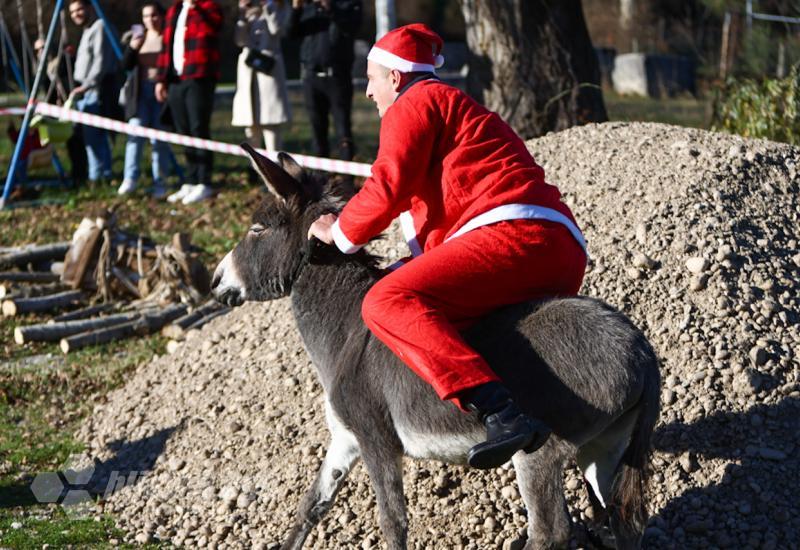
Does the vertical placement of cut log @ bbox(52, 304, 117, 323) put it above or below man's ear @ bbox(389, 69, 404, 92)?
below

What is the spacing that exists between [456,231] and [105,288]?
6.25 meters

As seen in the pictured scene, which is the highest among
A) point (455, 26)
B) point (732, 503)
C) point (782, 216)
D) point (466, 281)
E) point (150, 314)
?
point (466, 281)

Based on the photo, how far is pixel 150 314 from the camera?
9.61 metres

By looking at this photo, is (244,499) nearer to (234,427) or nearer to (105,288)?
(234,427)

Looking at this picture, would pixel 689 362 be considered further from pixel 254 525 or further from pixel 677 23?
pixel 677 23

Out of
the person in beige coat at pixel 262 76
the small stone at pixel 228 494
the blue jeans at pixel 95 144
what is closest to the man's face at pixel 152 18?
the blue jeans at pixel 95 144

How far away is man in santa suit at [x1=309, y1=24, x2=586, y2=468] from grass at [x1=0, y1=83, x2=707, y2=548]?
101 inches

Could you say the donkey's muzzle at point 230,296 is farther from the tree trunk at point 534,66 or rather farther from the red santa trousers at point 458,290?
the tree trunk at point 534,66

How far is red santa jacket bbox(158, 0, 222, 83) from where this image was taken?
486 inches

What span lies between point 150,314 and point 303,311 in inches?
183

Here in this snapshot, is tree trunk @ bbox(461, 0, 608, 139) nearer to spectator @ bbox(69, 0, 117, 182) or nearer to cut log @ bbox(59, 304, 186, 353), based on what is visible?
cut log @ bbox(59, 304, 186, 353)

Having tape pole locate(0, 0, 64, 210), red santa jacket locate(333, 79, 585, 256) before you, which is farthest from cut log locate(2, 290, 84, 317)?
red santa jacket locate(333, 79, 585, 256)

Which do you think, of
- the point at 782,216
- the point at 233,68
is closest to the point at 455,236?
the point at 782,216
